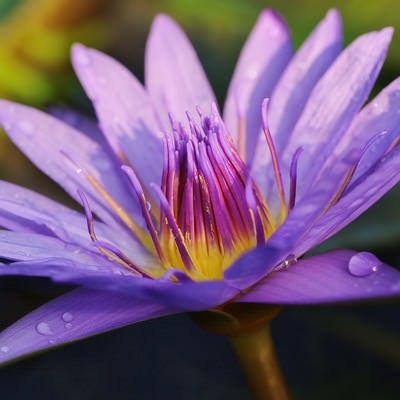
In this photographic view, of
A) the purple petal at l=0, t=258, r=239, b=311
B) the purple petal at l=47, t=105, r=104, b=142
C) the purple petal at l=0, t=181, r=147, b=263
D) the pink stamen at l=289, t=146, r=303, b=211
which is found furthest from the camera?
the purple petal at l=47, t=105, r=104, b=142

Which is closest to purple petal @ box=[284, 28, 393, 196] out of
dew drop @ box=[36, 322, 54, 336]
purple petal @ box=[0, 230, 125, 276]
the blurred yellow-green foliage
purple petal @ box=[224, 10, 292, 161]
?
purple petal @ box=[224, 10, 292, 161]

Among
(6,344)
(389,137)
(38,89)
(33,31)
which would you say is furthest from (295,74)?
(33,31)

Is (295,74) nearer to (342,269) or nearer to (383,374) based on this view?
(342,269)

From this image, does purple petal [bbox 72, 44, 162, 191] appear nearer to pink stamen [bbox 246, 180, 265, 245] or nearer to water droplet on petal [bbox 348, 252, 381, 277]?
pink stamen [bbox 246, 180, 265, 245]

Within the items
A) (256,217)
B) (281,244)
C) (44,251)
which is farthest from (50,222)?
(281,244)

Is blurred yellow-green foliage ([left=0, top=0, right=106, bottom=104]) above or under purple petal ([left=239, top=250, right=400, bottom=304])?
above

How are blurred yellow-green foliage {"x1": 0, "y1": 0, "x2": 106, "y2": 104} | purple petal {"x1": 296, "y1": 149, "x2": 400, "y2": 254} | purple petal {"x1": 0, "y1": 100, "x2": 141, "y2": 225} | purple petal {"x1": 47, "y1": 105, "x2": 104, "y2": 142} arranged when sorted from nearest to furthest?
purple petal {"x1": 296, "y1": 149, "x2": 400, "y2": 254}
purple petal {"x1": 0, "y1": 100, "x2": 141, "y2": 225}
purple petal {"x1": 47, "y1": 105, "x2": 104, "y2": 142}
blurred yellow-green foliage {"x1": 0, "y1": 0, "x2": 106, "y2": 104}

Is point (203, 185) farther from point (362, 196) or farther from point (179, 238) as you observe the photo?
point (362, 196)
